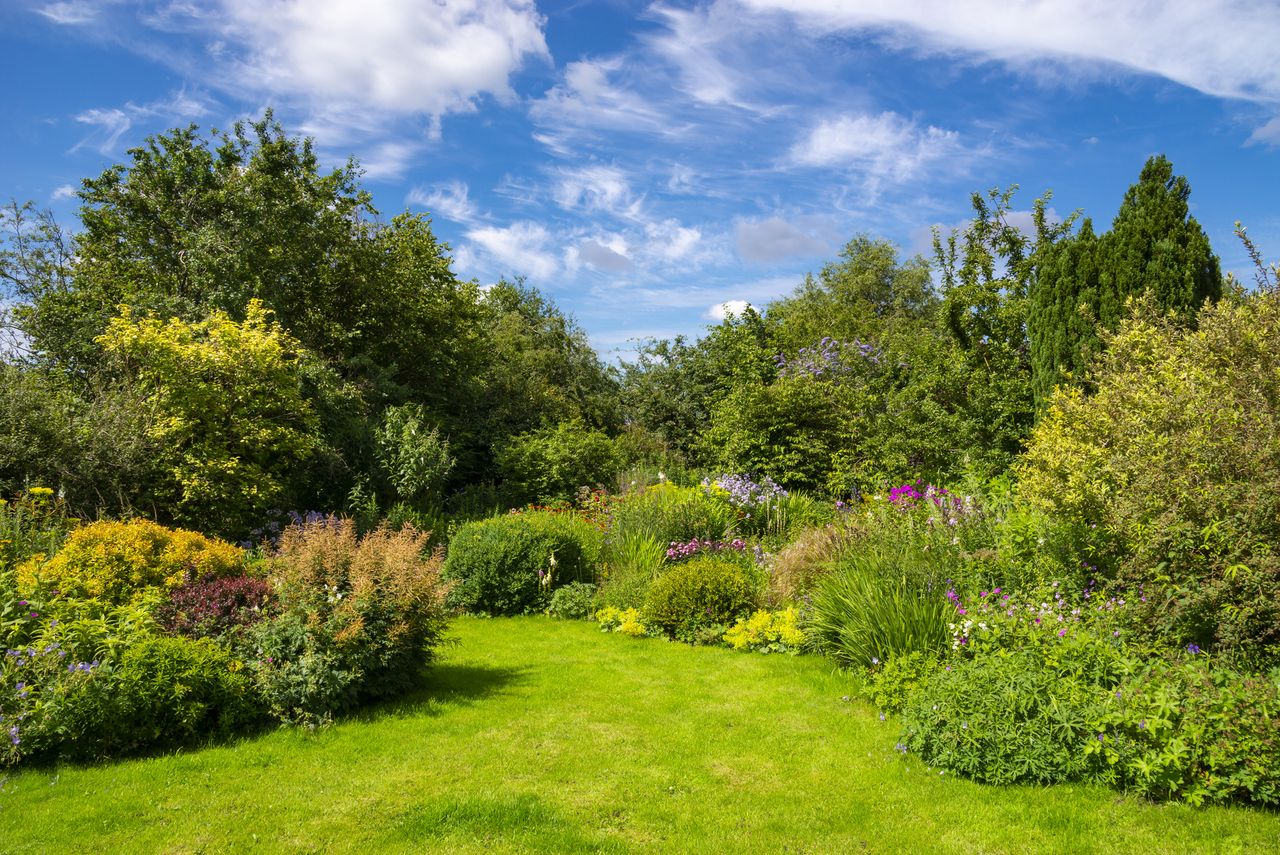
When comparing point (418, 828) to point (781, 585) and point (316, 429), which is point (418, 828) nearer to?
point (781, 585)

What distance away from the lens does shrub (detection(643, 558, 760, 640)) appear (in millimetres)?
7988

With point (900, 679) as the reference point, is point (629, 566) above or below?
above

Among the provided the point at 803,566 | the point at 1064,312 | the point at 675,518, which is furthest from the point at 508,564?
the point at 1064,312

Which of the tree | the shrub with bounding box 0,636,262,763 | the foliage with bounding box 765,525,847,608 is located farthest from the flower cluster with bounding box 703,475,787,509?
the tree

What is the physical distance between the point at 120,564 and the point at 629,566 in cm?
537

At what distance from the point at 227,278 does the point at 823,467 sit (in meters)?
10.6

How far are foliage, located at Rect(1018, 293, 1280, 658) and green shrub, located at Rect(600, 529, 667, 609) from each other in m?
4.53

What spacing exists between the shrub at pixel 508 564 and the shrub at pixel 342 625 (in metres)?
2.97

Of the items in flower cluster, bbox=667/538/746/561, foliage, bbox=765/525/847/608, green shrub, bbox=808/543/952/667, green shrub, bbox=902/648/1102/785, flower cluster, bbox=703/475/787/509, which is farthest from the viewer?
flower cluster, bbox=703/475/787/509

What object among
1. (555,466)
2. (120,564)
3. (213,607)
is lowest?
(213,607)

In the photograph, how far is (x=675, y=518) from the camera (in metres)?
9.98

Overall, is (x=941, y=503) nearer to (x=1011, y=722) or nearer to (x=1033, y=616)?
(x=1033, y=616)

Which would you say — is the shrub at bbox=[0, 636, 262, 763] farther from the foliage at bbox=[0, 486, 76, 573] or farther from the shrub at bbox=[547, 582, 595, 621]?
the shrub at bbox=[547, 582, 595, 621]

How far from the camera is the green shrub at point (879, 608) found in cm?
587
